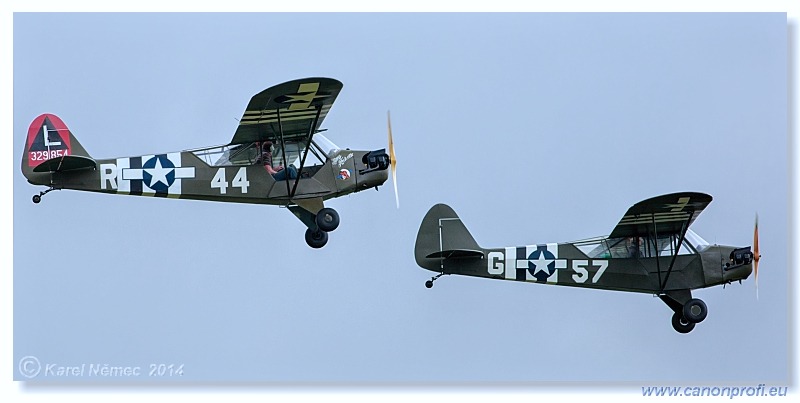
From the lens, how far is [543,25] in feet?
68.6

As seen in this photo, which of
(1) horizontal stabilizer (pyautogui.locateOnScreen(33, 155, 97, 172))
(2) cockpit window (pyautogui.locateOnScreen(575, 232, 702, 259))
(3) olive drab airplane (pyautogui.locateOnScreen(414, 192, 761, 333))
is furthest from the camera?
(2) cockpit window (pyautogui.locateOnScreen(575, 232, 702, 259))

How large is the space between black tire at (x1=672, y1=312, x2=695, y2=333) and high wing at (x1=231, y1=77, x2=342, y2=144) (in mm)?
5444

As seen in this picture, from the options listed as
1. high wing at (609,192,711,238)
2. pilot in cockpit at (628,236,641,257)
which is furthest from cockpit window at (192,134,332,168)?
pilot in cockpit at (628,236,641,257)

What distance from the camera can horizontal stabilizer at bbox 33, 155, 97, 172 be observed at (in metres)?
18.1

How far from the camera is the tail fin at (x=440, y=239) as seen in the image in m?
19.7

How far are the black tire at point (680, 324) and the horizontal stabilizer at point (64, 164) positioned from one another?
794cm

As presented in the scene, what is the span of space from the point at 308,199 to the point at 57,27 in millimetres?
4361

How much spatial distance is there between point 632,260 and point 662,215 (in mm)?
810

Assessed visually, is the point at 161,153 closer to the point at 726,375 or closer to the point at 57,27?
the point at 57,27

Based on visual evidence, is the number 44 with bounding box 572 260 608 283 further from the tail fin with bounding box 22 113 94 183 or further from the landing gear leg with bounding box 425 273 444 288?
the tail fin with bounding box 22 113 94 183

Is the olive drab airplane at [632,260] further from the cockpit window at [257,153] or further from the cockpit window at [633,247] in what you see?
the cockpit window at [257,153]

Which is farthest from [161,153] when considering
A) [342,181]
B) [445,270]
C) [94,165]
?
[445,270]

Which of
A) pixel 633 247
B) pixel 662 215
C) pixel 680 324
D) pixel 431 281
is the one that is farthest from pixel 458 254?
pixel 680 324

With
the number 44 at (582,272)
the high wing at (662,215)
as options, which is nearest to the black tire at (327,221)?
the number 44 at (582,272)
